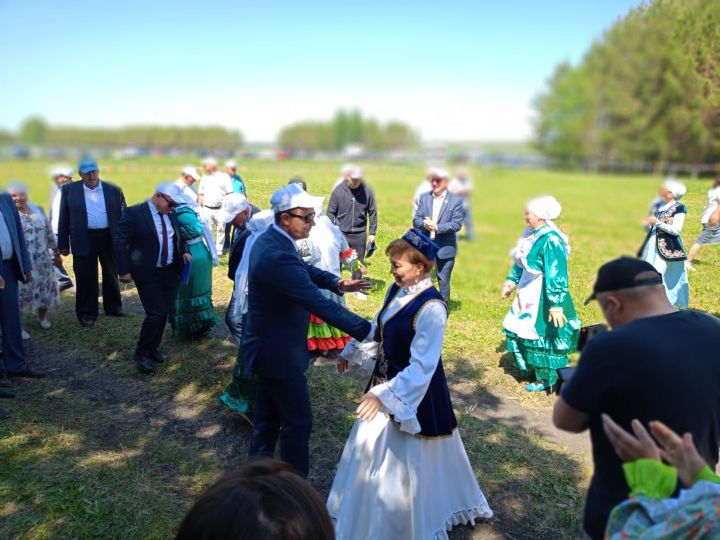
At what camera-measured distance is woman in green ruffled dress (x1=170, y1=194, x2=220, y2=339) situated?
6777 mm

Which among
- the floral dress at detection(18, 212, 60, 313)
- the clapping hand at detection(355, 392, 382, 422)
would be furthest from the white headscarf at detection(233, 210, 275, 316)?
the floral dress at detection(18, 212, 60, 313)

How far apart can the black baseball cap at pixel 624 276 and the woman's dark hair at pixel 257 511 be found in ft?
4.14

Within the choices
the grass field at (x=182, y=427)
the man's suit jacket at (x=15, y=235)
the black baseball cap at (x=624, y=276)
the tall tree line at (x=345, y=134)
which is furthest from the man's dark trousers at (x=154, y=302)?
the tall tree line at (x=345, y=134)

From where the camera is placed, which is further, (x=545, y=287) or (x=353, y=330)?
(x=545, y=287)

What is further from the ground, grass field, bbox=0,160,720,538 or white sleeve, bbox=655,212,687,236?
white sleeve, bbox=655,212,687,236

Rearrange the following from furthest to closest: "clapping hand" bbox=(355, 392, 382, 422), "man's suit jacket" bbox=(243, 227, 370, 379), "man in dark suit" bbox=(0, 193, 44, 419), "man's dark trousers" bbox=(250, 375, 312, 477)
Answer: "man in dark suit" bbox=(0, 193, 44, 419) → "man's dark trousers" bbox=(250, 375, 312, 477) → "man's suit jacket" bbox=(243, 227, 370, 379) → "clapping hand" bbox=(355, 392, 382, 422)

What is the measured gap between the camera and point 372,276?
25.0 ft

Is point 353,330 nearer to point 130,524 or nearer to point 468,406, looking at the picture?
point 130,524

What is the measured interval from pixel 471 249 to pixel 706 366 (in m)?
13.2

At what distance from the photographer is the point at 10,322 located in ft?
19.5

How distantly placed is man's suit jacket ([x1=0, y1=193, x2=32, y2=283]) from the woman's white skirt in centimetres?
431

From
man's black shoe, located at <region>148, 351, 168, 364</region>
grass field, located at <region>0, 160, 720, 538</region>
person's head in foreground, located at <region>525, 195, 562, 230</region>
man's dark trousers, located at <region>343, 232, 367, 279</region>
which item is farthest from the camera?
man's dark trousers, located at <region>343, 232, 367, 279</region>

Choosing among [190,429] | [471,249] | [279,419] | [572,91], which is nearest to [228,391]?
[190,429]

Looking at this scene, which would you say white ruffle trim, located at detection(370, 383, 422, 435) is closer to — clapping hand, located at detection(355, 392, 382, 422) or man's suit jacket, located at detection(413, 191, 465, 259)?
clapping hand, located at detection(355, 392, 382, 422)
